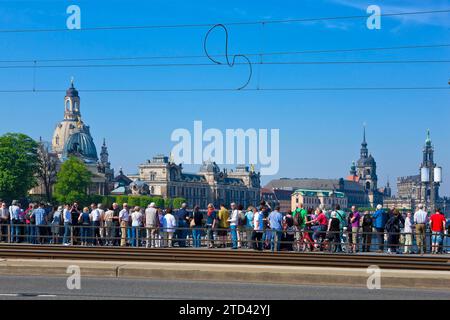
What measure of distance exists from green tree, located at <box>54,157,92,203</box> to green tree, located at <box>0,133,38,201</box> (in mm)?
24878

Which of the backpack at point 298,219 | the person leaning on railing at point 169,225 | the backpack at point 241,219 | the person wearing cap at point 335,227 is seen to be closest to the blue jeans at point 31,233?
the person leaning on railing at point 169,225

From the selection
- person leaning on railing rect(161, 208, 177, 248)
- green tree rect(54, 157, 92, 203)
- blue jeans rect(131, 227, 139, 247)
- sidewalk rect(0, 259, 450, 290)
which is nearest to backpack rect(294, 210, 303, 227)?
person leaning on railing rect(161, 208, 177, 248)

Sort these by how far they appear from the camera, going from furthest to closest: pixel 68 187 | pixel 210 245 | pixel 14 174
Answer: pixel 68 187
pixel 14 174
pixel 210 245

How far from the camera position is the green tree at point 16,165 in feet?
427

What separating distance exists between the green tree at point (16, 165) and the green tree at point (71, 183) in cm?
2488

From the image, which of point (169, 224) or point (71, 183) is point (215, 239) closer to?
point (169, 224)

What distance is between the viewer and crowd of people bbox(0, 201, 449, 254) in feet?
96.9

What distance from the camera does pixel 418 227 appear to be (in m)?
31.5

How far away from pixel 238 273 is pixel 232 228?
11.5 m

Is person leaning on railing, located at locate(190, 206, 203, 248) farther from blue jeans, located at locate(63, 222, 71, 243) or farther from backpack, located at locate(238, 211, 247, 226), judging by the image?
blue jeans, located at locate(63, 222, 71, 243)
